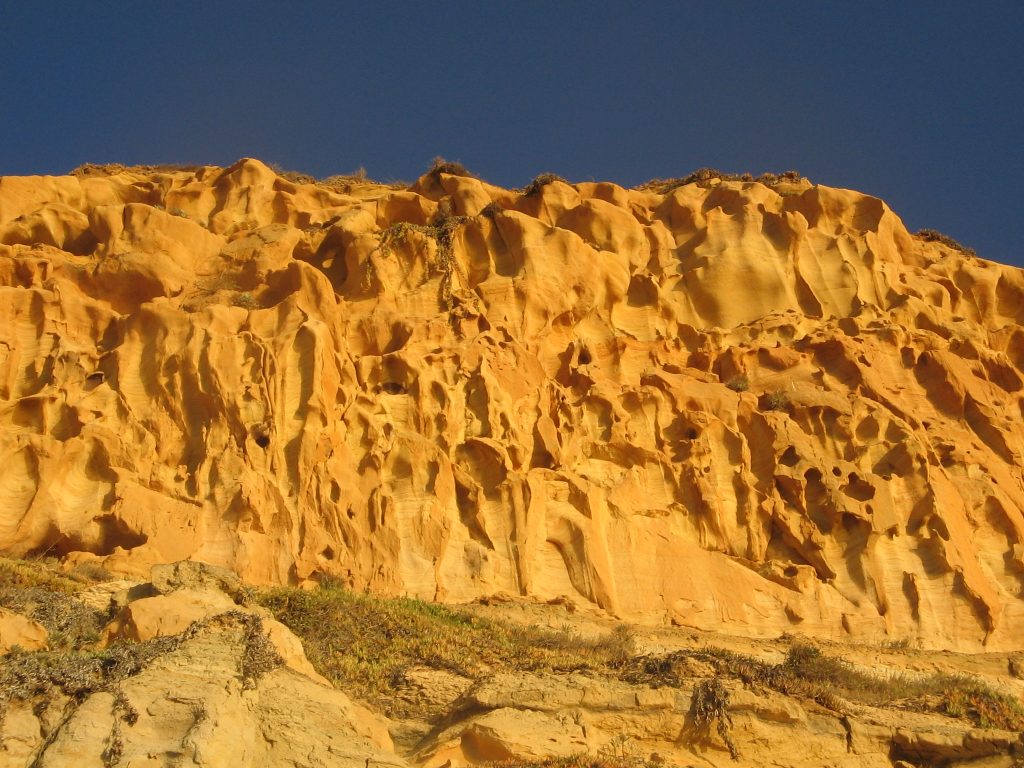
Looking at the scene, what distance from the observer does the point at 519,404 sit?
81.5 ft

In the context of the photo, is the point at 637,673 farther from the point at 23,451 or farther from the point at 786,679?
the point at 23,451

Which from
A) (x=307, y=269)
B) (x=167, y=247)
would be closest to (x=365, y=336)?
(x=307, y=269)

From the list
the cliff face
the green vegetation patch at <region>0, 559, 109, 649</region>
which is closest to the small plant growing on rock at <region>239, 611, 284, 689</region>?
the green vegetation patch at <region>0, 559, 109, 649</region>

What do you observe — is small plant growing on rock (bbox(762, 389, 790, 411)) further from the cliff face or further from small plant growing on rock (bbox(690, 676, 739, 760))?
small plant growing on rock (bbox(690, 676, 739, 760))

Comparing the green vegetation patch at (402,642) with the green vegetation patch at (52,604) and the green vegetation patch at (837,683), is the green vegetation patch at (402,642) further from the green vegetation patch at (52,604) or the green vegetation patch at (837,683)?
the green vegetation patch at (52,604)

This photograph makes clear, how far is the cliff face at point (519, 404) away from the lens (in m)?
21.7

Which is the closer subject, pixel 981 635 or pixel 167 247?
pixel 981 635

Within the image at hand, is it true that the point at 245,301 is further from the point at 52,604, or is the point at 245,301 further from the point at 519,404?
the point at 52,604

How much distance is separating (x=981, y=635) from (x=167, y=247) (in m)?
19.4

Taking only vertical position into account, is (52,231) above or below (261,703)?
above

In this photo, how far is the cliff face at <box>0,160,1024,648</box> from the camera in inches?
856

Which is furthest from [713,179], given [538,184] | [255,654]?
[255,654]

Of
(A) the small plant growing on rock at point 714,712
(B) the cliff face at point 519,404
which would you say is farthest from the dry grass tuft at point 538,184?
(A) the small plant growing on rock at point 714,712

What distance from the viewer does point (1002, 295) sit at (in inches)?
1298
